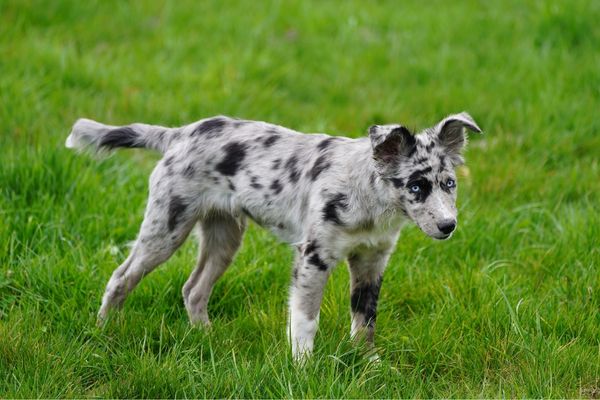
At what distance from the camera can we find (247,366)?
14.6 feet

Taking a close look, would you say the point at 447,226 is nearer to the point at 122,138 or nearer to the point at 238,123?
the point at 238,123

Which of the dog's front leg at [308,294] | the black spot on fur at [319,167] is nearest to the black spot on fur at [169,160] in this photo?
the black spot on fur at [319,167]

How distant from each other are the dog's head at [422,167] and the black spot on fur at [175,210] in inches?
44.9

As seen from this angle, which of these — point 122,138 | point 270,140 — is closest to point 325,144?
point 270,140

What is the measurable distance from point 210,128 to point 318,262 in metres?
1.07

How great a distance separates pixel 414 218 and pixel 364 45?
5692 mm

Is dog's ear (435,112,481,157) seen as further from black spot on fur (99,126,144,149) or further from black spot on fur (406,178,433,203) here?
black spot on fur (99,126,144,149)

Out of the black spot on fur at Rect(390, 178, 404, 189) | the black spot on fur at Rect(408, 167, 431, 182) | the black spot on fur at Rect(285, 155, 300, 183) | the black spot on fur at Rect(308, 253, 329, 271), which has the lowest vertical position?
the black spot on fur at Rect(308, 253, 329, 271)

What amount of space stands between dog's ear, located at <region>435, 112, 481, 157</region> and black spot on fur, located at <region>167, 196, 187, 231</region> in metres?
1.44

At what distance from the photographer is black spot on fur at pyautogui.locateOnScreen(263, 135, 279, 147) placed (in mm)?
5044

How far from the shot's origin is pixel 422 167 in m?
4.41

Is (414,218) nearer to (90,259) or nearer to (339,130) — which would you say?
(90,259)

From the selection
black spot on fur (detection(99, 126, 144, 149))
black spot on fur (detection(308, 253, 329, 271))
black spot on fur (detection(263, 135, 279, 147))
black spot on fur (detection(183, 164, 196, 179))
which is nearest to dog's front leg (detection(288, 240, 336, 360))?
black spot on fur (detection(308, 253, 329, 271))

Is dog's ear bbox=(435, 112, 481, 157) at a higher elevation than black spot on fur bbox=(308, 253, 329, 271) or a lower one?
higher
